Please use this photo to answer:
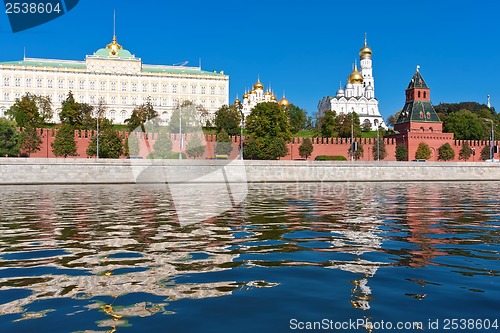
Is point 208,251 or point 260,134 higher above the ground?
point 260,134

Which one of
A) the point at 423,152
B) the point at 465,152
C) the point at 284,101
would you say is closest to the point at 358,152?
the point at 423,152

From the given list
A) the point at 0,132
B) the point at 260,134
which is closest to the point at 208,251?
the point at 0,132

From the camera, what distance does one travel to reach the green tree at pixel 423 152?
63.5 m

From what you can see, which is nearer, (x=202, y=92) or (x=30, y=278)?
(x=30, y=278)

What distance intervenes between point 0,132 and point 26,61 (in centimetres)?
6550

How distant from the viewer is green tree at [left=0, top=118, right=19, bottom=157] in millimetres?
48344

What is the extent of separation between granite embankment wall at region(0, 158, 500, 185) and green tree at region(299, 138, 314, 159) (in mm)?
12693

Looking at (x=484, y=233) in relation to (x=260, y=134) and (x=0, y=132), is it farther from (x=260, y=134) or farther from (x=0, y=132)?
(x=260, y=134)

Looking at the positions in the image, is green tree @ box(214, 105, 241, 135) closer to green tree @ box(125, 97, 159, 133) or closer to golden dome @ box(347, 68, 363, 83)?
green tree @ box(125, 97, 159, 133)

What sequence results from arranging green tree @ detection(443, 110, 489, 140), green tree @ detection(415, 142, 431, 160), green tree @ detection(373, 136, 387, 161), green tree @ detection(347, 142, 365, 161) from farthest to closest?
green tree @ detection(443, 110, 489, 140) < green tree @ detection(415, 142, 431, 160) < green tree @ detection(373, 136, 387, 161) < green tree @ detection(347, 142, 365, 161)

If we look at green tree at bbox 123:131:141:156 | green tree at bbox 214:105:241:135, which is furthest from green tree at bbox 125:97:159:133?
green tree at bbox 123:131:141:156

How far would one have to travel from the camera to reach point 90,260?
8516 mm

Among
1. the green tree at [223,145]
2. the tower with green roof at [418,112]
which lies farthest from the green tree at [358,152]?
the green tree at [223,145]

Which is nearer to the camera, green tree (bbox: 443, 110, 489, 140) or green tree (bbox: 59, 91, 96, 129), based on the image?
green tree (bbox: 59, 91, 96, 129)
